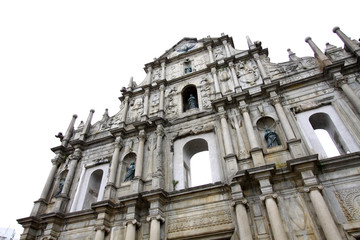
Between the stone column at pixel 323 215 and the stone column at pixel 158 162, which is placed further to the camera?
the stone column at pixel 158 162

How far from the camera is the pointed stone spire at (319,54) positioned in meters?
9.97

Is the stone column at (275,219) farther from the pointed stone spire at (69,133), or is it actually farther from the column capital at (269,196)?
the pointed stone spire at (69,133)

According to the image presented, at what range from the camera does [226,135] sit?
9.38m

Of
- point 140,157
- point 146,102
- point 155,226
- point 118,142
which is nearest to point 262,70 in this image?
point 146,102

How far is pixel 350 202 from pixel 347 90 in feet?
13.5

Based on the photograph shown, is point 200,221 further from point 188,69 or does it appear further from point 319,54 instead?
point 188,69

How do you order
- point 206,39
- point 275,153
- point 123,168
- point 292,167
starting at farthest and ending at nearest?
point 206,39 < point 123,168 < point 275,153 < point 292,167

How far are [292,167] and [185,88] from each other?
24.2 feet

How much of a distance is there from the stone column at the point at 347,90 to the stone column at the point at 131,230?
8.32 meters

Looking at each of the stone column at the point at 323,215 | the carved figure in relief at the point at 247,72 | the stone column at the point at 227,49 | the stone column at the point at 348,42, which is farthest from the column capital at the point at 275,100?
the stone column at the point at 227,49

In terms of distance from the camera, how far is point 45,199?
1086cm

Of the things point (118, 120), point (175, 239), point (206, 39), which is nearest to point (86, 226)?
point (175, 239)

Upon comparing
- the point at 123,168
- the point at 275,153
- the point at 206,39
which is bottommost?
the point at 275,153

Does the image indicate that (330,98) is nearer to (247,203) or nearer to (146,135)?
(247,203)
